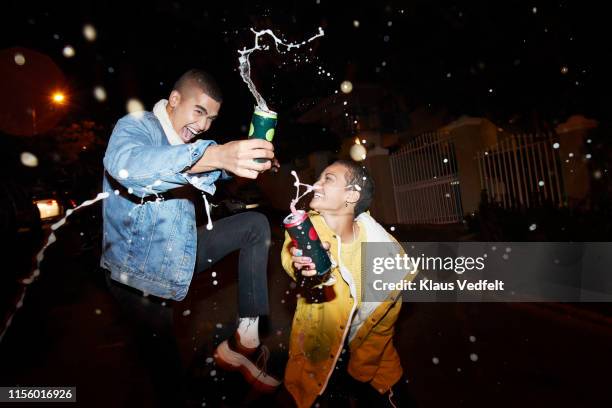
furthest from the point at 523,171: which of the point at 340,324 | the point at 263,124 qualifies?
the point at 263,124

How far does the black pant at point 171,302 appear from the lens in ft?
6.66

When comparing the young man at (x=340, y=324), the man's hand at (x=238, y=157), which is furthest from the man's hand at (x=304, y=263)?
the man's hand at (x=238, y=157)

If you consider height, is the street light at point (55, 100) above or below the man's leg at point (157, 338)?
above

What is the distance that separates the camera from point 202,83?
7.19 ft

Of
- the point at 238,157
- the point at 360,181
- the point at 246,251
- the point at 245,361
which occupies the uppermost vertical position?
the point at 238,157

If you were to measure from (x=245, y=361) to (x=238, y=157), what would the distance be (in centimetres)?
147

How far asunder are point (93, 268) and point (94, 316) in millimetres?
3749

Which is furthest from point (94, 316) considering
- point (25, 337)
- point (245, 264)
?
point (245, 264)

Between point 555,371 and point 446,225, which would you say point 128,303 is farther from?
point 446,225

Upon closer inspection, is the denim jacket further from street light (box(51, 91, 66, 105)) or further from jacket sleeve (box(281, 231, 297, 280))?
street light (box(51, 91, 66, 105))

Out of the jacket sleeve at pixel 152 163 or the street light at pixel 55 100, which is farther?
the street light at pixel 55 100

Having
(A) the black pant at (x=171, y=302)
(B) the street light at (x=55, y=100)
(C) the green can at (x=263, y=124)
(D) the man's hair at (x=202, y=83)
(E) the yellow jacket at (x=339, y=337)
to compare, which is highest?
(B) the street light at (x=55, y=100)

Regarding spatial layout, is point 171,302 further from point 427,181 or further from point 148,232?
point 427,181

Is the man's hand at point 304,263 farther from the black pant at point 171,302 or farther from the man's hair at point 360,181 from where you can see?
the man's hair at point 360,181
